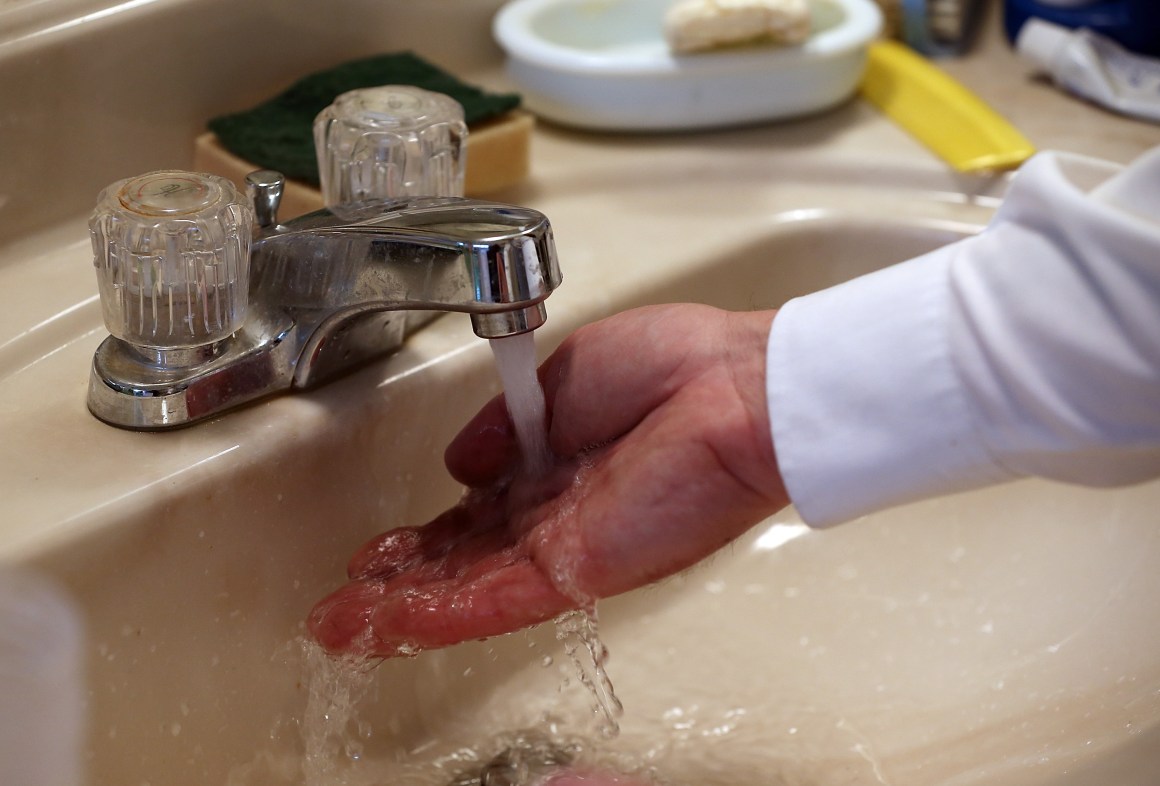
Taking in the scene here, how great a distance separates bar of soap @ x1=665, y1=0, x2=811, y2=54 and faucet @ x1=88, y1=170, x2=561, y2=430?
284 millimetres

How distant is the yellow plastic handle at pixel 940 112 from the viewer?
26.2 inches

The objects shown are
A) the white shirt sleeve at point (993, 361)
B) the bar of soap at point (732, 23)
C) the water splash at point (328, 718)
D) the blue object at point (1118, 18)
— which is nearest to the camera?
the white shirt sleeve at point (993, 361)

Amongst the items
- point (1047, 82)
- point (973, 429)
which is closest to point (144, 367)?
point (973, 429)

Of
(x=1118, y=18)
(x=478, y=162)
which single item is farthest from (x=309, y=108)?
(x=1118, y=18)

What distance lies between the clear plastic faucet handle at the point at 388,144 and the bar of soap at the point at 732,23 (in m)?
0.21

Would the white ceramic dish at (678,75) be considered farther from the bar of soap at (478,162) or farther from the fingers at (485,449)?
the fingers at (485,449)

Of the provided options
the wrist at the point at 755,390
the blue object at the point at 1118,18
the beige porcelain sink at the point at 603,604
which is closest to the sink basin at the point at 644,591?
the beige porcelain sink at the point at 603,604

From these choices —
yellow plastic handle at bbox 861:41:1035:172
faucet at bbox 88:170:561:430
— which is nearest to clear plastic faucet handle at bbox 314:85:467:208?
faucet at bbox 88:170:561:430

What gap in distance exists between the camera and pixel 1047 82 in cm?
80

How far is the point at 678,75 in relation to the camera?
0.67 metres

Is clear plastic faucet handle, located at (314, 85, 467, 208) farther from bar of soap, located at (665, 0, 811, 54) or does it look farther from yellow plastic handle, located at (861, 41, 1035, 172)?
yellow plastic handle, located at (861, 41, 1035, 172)

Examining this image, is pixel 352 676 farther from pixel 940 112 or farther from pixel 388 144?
pixel 940 112

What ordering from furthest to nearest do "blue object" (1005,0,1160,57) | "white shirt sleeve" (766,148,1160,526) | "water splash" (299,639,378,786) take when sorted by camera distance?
"blue object" (1005,0,1160,57) < "water splash" (299,639,378,786) < "white shirt sleeve" (766,148,1160,526)

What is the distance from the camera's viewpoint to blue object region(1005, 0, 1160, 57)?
2.65 feet
